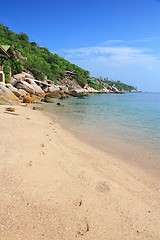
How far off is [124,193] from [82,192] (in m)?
0.93

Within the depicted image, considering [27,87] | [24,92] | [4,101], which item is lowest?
[4,101]

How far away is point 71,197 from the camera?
430 cm

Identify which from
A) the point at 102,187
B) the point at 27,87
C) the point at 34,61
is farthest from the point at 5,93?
the point at 34,61

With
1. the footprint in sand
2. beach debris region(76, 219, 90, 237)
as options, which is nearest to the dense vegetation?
the footprint in sand

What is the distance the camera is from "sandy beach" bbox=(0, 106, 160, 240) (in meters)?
3.42

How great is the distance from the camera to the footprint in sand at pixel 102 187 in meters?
4.80

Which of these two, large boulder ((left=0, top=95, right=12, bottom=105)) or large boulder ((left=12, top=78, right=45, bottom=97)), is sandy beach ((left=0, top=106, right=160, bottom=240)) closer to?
large boulder ((left=0, top=95, right=12, bottom=105))

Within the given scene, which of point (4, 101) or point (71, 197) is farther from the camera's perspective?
point (4, 101)

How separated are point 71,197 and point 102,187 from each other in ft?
3.01

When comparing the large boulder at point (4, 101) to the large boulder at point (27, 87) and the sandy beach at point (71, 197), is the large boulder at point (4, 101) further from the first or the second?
the sandy beach at point (71, 197)

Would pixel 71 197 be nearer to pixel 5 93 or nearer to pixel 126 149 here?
pixel 126 149

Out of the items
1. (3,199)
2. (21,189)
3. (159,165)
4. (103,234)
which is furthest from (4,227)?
(159,165)

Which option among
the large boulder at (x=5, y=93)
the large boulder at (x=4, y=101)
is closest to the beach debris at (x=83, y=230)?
the large boulder at (x=4, y=101)

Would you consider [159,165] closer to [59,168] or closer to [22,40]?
[59,168]
